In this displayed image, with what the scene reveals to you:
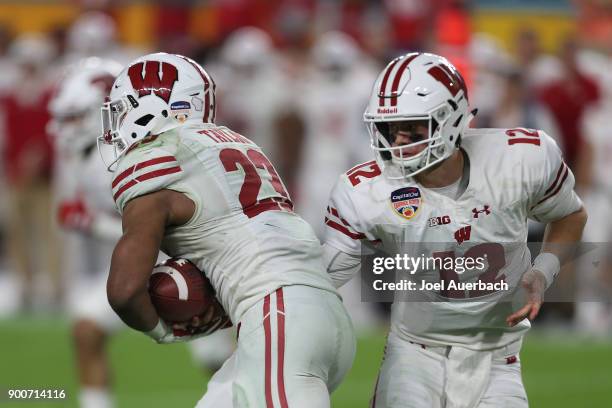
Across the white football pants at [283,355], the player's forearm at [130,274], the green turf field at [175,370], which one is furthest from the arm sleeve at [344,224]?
the green turf field at [175,370]

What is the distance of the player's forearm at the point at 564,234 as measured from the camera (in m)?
4.47

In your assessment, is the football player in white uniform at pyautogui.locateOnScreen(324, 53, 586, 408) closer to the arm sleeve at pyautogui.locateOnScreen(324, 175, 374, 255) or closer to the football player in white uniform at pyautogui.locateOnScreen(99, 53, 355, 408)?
the arm sleeve at pyautogui.locateOnScreen(324, 175, 374, 255)

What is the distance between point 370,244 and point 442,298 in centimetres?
30

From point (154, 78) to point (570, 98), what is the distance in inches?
234

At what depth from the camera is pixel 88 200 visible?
6.34 metres

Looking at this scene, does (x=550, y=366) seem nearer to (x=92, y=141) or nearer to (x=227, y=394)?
(x=92, y=141)

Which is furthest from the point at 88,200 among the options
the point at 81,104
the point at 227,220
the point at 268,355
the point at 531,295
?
the point at 531,295

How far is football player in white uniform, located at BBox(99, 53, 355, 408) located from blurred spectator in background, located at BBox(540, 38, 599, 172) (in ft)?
18.6

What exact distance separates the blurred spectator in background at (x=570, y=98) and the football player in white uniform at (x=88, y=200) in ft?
13.3

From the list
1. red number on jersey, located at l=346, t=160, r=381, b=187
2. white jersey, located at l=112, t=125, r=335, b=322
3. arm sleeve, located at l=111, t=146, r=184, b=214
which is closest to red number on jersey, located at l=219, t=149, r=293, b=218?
white jersey, located at l=112, t=125, r=335, b=322

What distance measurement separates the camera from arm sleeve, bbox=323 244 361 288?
14.1 ft

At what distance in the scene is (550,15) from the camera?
1216 centimetres

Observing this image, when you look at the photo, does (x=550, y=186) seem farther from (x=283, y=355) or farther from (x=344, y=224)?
(x=283, y=355)

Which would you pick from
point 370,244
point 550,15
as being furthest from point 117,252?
point 550,15
